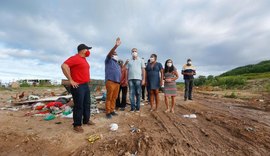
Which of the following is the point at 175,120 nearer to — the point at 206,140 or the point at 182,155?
the point at 206,140

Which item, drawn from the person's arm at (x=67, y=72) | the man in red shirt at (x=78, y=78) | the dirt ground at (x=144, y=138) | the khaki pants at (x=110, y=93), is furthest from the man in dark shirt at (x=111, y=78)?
the person's arm at (x=67, y=72)

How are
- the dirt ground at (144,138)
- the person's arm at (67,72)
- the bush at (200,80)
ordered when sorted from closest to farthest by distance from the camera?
the dirt ground at (144,138) < the person's arm at (67,72) < the bush at (200,80)

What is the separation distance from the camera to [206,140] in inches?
114

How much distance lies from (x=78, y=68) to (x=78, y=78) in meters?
0.20

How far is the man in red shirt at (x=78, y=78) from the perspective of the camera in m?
3.14

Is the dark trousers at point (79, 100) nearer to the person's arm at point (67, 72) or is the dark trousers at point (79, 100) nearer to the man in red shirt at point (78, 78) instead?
the man in red shirt at point (78, 78)

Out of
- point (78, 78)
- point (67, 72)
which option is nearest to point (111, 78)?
point (78, 78)

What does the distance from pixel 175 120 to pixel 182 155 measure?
1737 millimetres

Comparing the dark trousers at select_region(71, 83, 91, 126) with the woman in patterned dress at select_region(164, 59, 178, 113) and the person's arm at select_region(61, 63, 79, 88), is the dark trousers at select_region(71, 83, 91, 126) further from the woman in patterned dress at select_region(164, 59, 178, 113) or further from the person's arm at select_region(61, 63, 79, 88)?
the woman in patterned dress at select_region(164, 59, 178, 113)

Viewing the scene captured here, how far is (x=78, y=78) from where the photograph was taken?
10.7ft

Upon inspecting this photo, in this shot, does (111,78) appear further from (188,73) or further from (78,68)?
(188,73)

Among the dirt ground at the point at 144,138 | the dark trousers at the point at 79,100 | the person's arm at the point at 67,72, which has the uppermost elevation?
the person's arm at the point at 67,72

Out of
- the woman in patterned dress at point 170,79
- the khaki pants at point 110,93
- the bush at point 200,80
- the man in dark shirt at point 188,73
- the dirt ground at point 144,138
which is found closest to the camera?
the dirt ground at point 144,138

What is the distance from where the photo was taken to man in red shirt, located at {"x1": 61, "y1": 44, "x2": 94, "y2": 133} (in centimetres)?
314
